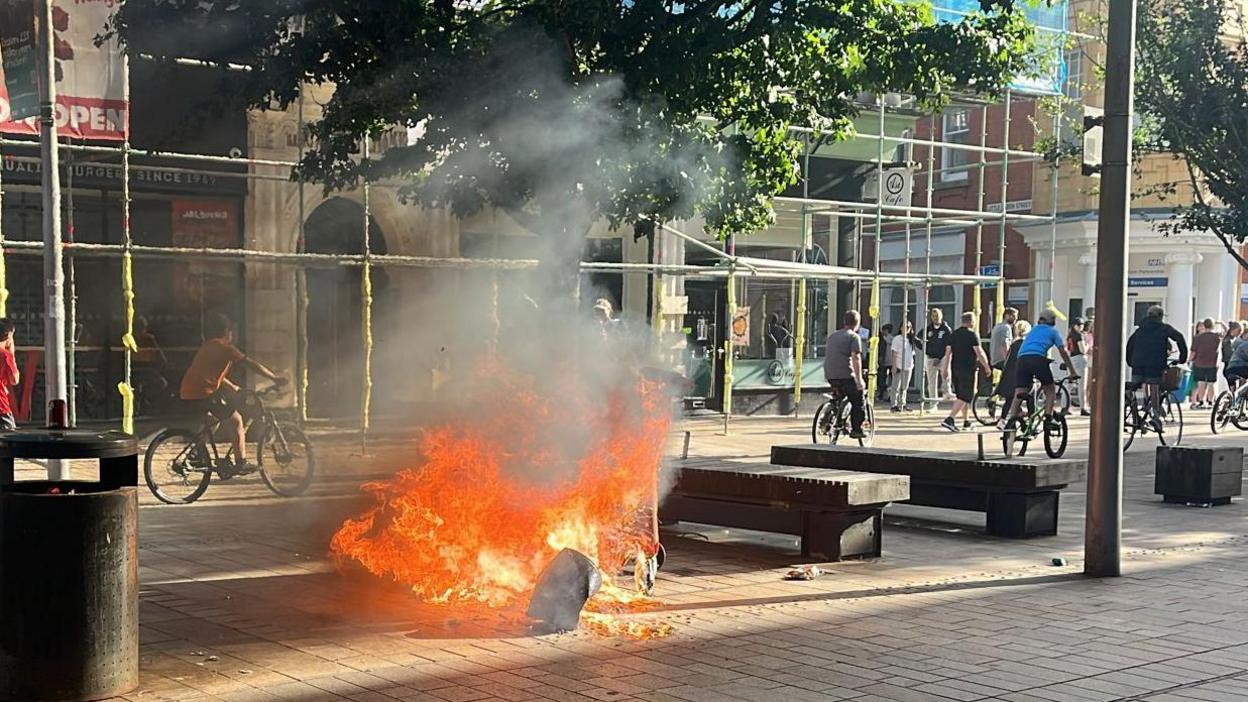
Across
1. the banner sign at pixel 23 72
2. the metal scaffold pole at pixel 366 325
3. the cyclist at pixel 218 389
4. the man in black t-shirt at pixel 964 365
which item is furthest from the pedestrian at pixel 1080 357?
the banner sign at pixel 23 72

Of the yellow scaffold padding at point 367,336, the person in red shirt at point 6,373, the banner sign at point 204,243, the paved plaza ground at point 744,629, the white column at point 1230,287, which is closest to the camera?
the paved plaza ground at point 744,629

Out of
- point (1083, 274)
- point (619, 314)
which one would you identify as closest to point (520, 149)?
point (619, 314)

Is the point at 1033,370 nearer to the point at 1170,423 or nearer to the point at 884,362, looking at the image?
the point at 1170,423

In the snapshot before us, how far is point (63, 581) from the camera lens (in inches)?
201

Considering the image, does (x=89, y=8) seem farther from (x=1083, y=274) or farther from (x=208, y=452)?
(x=1083, y=274)

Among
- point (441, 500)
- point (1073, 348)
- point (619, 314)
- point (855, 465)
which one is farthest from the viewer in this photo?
point (1073, 348)

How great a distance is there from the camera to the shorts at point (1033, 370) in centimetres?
1612

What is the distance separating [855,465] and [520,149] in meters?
3.72

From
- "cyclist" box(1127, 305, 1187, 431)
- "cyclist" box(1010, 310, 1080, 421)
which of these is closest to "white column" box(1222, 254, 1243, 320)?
"cyclist" box(1127, 305, 1187, 431)

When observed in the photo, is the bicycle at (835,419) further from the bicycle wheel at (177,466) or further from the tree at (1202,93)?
the bicycle wheel at (177,466)

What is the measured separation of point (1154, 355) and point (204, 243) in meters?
12.6

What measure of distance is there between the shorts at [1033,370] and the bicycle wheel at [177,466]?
9939mm

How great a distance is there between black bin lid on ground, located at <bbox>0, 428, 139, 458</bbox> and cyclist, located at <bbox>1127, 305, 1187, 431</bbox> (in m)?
15.1

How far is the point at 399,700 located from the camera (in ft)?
17.4
